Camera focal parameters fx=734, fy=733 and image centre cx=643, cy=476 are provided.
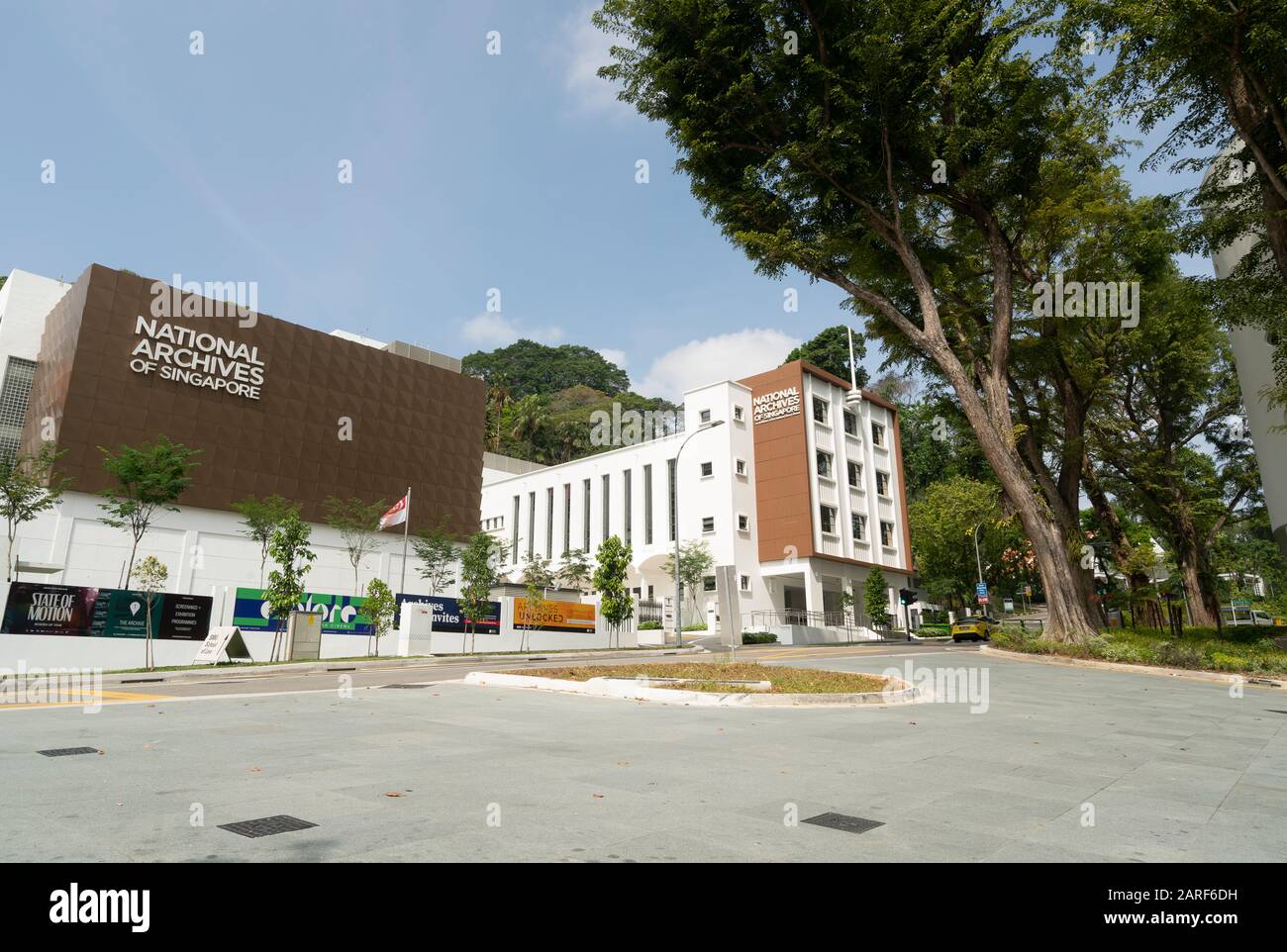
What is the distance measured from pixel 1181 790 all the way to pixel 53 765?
863cm

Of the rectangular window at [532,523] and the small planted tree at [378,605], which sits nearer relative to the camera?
the small planted tree at [378,605]

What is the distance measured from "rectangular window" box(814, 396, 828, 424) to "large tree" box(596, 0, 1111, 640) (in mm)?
26863

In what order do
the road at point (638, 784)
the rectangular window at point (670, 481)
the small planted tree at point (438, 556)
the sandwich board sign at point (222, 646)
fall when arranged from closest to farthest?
the road at point (638, 784) < the sandwich board sign at point (222, 646) < the small planted tree at point (438, 556) < the rectangular window at point (670, 481)

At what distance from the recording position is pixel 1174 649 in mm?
19375

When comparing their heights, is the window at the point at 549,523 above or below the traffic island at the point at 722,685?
above

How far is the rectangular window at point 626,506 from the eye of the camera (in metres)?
55.8

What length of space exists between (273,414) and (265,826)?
4582 centimetres

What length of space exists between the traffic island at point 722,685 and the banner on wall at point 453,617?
20.2 meters

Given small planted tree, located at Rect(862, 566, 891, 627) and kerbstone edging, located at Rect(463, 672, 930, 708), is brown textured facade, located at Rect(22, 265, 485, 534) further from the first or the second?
kerbstone edging, located at Rect(463, 672, 930, 708)

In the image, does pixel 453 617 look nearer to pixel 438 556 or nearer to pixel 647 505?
pixel 438 556

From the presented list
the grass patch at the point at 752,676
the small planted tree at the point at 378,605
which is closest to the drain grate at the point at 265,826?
the grass patch at the point at 752,676

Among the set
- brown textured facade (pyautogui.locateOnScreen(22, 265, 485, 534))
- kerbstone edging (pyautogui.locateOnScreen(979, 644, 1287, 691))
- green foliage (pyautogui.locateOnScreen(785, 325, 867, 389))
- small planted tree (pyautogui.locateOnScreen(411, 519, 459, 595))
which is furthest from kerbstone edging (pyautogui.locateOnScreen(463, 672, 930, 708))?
green foliage (pyautogui.locateOnScreen(785, 325, 867, 389))

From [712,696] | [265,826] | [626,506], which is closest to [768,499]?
[626,506]

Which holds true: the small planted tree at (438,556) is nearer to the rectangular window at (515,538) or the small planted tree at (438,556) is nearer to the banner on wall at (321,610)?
the banner on wall at (321,610)
